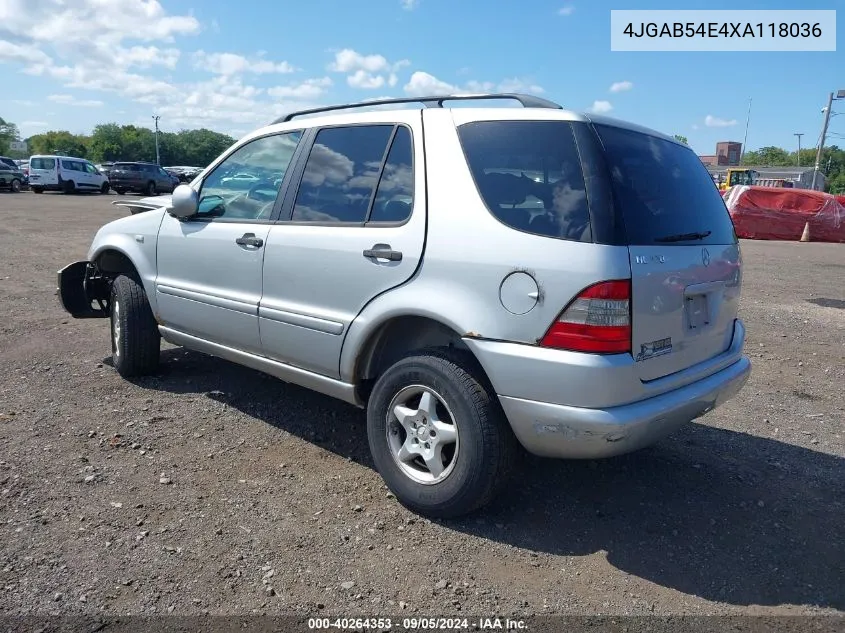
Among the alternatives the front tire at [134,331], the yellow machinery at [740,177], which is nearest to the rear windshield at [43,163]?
the front tire at [134,331]

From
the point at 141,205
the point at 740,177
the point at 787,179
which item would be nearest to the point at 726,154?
the point at 787,179

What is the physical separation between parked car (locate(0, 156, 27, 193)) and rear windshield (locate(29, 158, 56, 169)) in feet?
5.79

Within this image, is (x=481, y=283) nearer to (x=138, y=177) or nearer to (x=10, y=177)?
(x=138, y=177)

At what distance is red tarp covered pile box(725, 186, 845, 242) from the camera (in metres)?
19.3

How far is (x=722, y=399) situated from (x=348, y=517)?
1.94 m

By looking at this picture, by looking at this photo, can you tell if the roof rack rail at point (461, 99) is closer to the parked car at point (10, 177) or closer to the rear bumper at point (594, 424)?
the rear bumper at point (594, 424)

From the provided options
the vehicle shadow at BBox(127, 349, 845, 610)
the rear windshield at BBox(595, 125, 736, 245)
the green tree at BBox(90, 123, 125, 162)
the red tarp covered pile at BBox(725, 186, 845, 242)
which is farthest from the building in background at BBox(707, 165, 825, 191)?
the green tree at BBox(90, 123, 125, 162)

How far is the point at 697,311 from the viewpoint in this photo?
3184mm

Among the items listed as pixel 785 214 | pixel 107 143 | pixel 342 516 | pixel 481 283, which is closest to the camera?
pixel 481 283

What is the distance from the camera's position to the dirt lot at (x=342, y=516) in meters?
2.70

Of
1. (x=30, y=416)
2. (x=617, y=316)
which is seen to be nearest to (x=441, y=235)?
(x=617, y=316)

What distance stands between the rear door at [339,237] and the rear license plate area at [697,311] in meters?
1.26

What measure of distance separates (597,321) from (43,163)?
1392 inches

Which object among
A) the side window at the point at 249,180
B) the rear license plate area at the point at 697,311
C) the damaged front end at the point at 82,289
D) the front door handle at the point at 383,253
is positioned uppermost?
the side window at the point at 249,180
